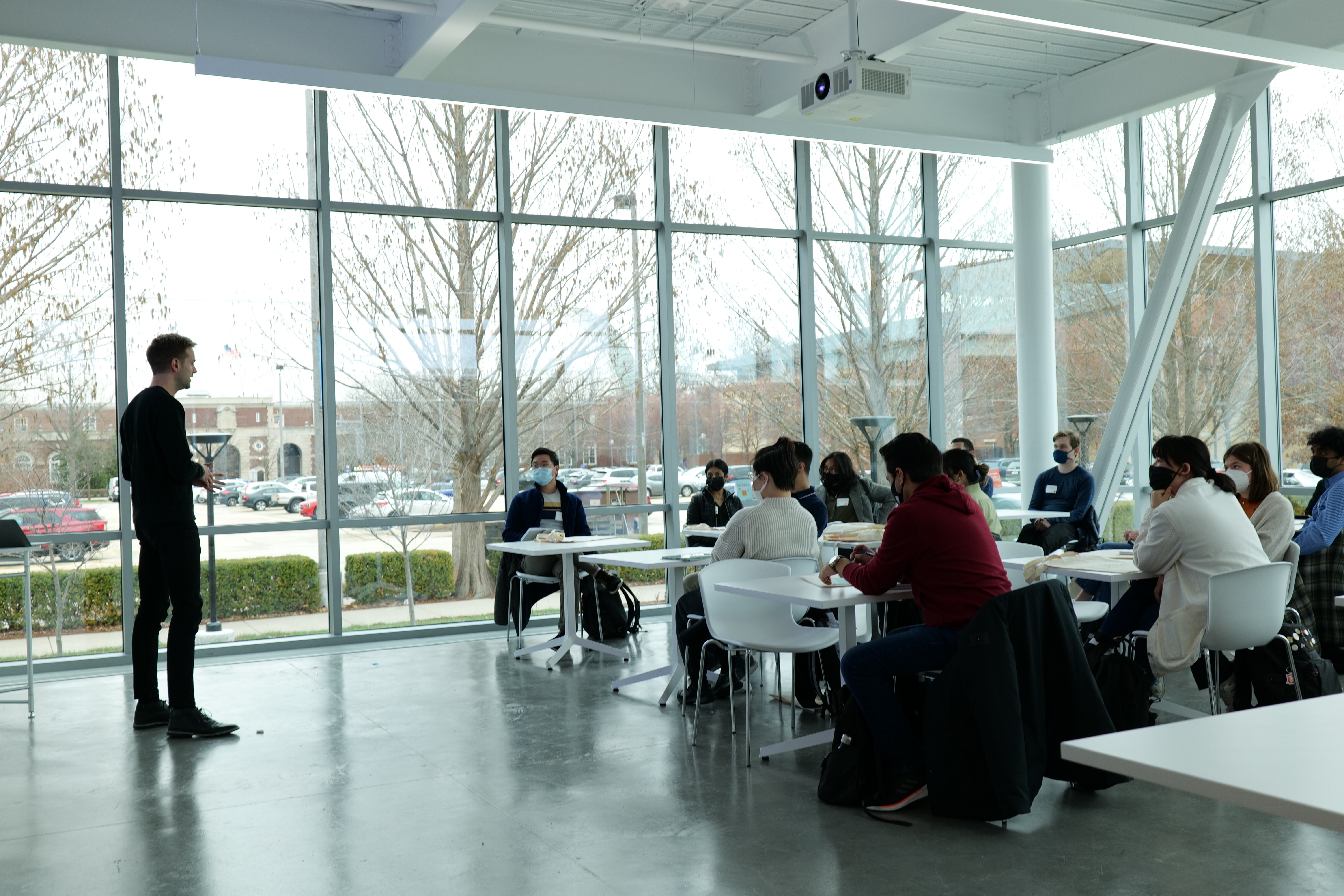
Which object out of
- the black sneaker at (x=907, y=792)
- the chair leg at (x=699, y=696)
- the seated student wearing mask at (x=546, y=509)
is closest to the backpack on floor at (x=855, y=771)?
the black sneaker at (x=907, y=792)

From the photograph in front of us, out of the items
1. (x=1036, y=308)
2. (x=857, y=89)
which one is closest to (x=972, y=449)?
(x=1036, y=308)

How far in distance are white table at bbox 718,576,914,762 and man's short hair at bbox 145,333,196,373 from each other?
9.05 ft

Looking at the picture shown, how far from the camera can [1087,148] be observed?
33.1 ft

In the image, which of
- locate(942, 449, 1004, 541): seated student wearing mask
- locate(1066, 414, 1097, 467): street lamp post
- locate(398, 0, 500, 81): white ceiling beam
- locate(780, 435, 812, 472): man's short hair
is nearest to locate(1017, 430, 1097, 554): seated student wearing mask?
locate(942, 449, 1004, 541): seated student wearing mask

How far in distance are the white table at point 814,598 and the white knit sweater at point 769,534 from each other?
28 cm

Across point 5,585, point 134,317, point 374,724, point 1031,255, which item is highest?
point 1031,255

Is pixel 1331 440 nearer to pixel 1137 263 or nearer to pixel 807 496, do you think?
pixel 807 496

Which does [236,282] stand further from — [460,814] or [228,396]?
[460,814]

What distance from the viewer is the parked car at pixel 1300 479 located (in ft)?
27.4

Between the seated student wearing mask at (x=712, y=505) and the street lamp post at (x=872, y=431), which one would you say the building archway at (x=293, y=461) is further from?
the street lamp post at (x=872, y=431)

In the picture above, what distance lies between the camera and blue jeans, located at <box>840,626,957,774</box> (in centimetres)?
381

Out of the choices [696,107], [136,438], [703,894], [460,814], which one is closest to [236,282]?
[136,438]

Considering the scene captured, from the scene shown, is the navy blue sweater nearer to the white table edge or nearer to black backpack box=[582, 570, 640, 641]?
black backpack box=[582, 570, 640, 641]

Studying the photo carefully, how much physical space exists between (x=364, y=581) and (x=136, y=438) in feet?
10.8
